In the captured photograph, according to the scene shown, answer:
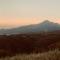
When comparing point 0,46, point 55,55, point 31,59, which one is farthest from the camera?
point 0,46

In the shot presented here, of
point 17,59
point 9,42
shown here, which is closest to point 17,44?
point 9,42

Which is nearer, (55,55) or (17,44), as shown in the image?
(55,55)

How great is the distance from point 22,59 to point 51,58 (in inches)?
58.4

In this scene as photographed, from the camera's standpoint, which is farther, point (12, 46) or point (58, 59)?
point (12, 46)

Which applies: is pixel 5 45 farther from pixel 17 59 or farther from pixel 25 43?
pixel 17 59

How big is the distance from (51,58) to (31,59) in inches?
39.8

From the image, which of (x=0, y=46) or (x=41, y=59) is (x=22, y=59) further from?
(x=0, y=46)

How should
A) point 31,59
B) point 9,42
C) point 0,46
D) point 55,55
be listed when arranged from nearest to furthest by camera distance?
point 31,59 < point 55,55 < point 0,46 < point 9,42

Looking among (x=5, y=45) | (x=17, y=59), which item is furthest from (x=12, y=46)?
(x=17, y=59)

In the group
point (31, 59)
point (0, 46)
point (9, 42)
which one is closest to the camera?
point (31, 59)

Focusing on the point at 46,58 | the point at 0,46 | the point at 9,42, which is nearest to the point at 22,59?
the point at 46,58

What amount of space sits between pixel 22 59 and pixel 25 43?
17665mm

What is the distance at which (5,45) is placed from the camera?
2858 cm

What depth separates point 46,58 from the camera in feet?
41.6
